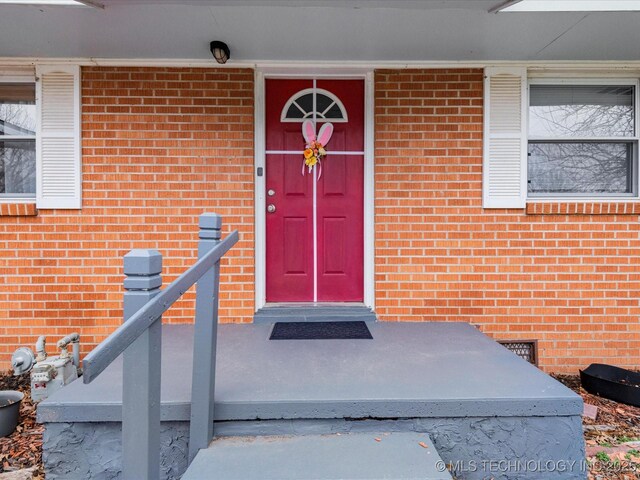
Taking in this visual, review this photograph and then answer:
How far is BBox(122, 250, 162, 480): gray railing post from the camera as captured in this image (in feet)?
4.55

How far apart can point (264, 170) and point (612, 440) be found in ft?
10.9

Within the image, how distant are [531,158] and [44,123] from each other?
4.40m

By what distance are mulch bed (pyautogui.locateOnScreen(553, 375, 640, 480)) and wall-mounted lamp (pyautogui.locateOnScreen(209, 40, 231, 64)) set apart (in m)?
3.83

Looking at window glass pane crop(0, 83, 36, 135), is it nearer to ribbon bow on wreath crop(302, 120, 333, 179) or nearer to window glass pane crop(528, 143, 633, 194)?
ribbon bow on wreath crop(302, 120, 333, 179)

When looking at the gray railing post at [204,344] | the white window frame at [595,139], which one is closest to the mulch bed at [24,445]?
the gray railing post at [204,344]

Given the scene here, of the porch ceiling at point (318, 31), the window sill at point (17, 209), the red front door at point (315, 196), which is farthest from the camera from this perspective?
the red front door at point (315, 196)

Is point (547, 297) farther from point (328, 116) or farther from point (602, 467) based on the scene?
point (328, 116)

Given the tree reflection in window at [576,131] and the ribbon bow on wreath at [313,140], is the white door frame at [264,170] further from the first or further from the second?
the tree reflection in window at [576,131]

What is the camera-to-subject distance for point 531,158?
13.1 feet

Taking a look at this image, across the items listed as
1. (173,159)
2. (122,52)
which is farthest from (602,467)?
(122,52)

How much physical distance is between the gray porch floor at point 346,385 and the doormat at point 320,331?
130 mm

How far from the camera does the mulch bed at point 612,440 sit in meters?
2.53

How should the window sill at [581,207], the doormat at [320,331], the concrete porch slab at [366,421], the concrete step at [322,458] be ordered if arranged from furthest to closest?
the window sill at [581,207], the doormat at [320,331], the concrete porch slab at [366,421], the concrete step at [322,458]

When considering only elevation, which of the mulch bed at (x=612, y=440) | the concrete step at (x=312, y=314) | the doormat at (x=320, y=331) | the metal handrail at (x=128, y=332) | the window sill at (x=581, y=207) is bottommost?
the mulch bed at (x=612, y=440)
